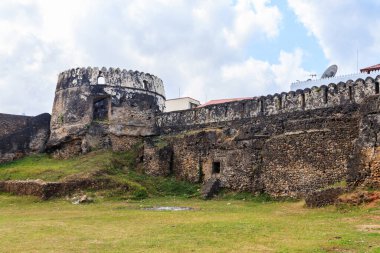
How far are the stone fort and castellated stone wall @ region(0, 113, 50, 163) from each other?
0.16 ft

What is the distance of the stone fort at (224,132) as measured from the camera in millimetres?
17312

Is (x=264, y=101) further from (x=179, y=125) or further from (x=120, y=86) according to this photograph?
(x=120, y=86)

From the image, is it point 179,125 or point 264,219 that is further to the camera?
point 179,125

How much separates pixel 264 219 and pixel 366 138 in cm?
411

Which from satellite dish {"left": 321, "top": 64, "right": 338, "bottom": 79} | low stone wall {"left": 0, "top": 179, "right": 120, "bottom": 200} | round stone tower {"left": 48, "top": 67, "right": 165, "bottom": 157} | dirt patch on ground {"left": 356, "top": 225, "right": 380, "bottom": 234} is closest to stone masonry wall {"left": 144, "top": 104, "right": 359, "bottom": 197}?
round stone tower {"left": 48, "top": 67, "right": 165, "bottom": 157}

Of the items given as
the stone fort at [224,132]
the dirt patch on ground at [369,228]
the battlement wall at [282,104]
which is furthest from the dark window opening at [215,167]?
the dirt patch on ground at [369,228]

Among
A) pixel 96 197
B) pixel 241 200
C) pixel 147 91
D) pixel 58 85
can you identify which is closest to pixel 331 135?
pixel 241 200

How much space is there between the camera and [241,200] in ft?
62.4

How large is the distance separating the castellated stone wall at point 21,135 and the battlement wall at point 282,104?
629cm

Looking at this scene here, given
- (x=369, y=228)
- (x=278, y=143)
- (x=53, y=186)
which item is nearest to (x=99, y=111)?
(x=53, y=186)

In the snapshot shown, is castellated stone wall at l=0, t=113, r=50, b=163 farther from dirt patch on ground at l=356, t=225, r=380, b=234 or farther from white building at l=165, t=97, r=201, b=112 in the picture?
dirt patch on ground at l=356, t=225, r=380, b=234

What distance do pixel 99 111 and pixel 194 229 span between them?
15740 millimetres

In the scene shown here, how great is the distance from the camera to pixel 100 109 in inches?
1020

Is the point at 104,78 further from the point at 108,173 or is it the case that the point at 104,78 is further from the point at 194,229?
the point at 194,229
